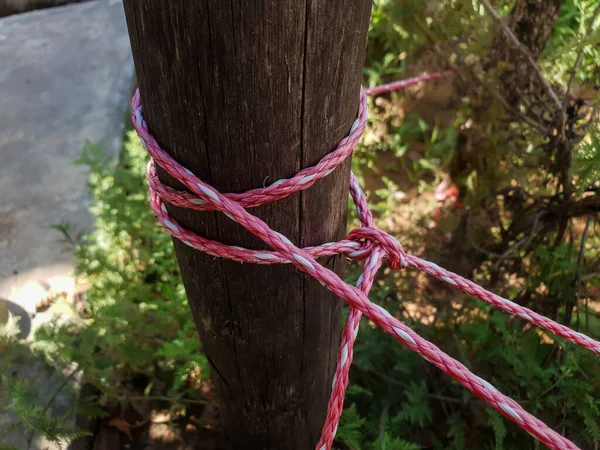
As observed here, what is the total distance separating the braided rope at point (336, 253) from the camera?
2.93 ft

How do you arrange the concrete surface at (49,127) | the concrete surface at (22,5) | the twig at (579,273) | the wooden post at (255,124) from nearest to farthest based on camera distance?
the wooden post at (255,124) → the twig at (579,273) → the concrete surface at (49,127) → the concrete surface at (22,5)

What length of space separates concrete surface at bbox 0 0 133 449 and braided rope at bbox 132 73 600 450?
1353 mm

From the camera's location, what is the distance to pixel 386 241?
1039 mm

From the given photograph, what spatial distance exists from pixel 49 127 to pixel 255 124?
3.27 meters

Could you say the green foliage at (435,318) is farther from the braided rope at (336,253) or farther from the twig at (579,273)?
the braided rope at (336,253)

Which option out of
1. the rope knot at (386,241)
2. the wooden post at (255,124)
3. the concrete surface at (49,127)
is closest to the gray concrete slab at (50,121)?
the concrete surface at (49,127)

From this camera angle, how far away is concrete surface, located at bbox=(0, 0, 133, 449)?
2.61m

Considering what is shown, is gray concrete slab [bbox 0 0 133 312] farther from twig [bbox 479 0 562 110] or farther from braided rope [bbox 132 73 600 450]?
twig [bbox 479 0 562 110]

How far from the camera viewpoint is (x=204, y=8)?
719 mm

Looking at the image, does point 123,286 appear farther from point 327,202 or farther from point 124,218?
point 327,202

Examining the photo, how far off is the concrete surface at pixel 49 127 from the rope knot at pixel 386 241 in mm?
1499

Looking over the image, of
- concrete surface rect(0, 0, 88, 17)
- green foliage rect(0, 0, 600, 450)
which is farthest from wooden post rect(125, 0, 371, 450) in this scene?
concrete surface rect(0, 0, 88, 17)

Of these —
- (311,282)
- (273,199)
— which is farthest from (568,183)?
(273,199)

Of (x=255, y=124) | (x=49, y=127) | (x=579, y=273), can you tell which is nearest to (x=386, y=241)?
(x=255, y=124)
